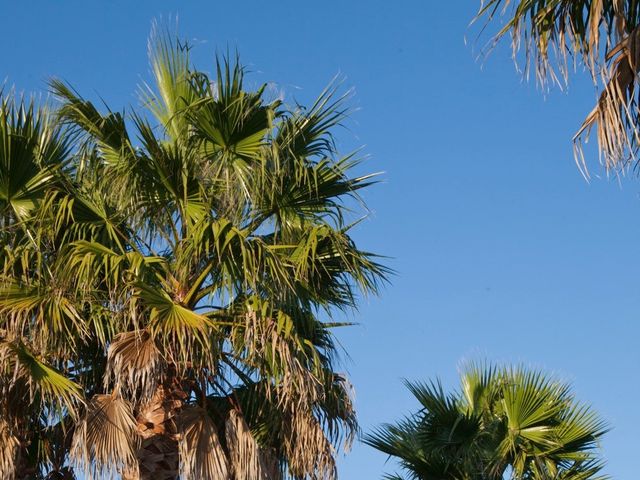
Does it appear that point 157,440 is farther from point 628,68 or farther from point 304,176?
point 628,68

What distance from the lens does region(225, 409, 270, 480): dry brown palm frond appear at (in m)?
8.77

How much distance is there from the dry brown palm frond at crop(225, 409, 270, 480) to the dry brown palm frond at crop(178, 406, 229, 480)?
0.09 metres

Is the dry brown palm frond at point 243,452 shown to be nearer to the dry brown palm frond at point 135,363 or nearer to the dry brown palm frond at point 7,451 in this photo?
the dry brown palm frond at point 135,363

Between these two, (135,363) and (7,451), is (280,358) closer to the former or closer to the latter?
(135,363)

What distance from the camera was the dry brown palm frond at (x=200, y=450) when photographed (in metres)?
8.59

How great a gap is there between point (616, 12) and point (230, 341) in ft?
15.0

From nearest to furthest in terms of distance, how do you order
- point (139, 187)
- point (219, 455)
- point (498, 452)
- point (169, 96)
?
point (219, 455)
point (139, 187)
point (169, 96)
point (498, 452)

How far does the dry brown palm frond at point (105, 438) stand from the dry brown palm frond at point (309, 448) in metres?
1.34

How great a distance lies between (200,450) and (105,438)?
800mm

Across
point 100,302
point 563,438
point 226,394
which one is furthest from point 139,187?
point 563,438

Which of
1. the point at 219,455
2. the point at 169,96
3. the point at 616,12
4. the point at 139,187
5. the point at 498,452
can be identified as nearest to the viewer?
the point at 616,12

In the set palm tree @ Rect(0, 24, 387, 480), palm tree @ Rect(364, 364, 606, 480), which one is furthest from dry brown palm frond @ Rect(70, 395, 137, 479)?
palm tree @ Rect(364, 364, 606, 480)

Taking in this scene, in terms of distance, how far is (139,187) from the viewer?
9367 millimetres

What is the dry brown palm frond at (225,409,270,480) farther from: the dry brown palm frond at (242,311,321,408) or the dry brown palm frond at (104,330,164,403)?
the dry brown palm frond at (104,330,164,403)
